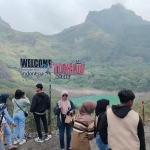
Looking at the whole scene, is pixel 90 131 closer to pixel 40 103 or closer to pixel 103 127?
pixel 103 127

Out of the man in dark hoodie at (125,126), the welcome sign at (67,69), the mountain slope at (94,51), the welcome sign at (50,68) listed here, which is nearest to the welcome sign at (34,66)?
the welcome sign at (50,68)

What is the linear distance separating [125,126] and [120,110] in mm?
175

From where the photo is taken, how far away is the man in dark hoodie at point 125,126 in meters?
2.32

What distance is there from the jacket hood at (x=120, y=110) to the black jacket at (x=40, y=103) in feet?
8.83

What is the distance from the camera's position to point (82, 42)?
532 ft

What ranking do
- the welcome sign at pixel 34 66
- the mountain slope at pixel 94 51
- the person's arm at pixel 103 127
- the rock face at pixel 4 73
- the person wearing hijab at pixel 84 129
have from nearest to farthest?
the person's arm at pixel 103 127 → the person wearing hijab at pixel 84 129 → the welcome sign at pixel 34 66 → the rock face at pixel 4 73 → the mountain slope at pixel 94 51

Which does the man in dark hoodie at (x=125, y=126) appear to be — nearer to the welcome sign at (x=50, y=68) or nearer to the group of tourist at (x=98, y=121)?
the group of tourist at (x=98, y=121)

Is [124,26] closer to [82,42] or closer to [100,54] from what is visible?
[82,42]

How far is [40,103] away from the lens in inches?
192

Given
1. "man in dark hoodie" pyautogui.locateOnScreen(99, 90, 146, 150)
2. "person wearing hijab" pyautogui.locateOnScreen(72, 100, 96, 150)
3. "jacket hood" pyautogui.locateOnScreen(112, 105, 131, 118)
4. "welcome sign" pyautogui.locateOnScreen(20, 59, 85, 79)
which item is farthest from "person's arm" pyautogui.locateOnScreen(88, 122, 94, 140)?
"welcome sign" pyautogui.locateOnScreen(20, 59, 85, 79)

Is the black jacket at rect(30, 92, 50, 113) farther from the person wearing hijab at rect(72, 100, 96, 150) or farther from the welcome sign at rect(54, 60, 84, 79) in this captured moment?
the person wearing hijab at rect(72, 100, 96, 150)

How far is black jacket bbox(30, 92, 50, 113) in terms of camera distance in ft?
15.8

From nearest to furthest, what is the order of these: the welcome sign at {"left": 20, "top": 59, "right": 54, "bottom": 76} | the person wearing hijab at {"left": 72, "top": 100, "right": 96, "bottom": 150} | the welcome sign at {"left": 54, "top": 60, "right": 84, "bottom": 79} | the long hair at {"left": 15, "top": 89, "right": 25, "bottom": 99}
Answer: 1. the person wearing hijab at {"left": 72, "top": 100, "right": 96, "bottom": 150}
2. the long hair at {"left": 15, "top": 89, "right": 25, "bottom": 99}
3. the welcome sign at {"left": 20, "top": 59, "right": 54, "bottom": 76}
4. the welcome sign at {"left": 54, "top": 60, "right": 84, "bottom": 79}

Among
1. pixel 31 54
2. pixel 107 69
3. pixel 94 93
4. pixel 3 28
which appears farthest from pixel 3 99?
pixel 3 28
